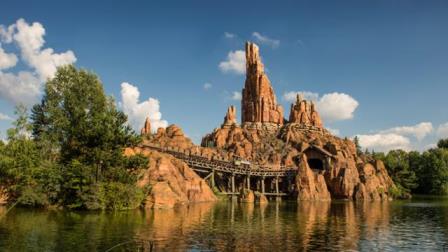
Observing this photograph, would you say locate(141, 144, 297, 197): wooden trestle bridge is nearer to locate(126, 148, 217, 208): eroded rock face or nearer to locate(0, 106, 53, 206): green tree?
locate(126, 148, 217, 208): eroded rock face

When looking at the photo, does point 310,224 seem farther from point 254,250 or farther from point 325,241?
point 254,250

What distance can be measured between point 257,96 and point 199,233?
10945cm

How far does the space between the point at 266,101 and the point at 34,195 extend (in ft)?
326

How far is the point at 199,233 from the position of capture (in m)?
31.4

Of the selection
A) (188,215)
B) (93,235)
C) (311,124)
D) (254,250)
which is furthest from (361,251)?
(311,124)

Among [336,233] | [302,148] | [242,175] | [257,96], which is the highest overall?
[257,96]

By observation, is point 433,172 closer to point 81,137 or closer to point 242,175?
point 242,175

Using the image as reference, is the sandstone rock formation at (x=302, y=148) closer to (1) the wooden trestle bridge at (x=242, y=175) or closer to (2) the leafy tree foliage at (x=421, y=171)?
(1) the wooden trestle bridge at (x=242, y=175)

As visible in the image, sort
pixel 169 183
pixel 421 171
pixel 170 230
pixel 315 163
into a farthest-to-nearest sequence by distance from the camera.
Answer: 1. pixel 421 171
2. pixel 315 163
3. pixel 169 183
4. pixel 170 230

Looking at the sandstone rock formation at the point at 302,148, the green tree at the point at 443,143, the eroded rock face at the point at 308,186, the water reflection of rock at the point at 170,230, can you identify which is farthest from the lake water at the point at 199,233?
the green tree at the point at 443,143

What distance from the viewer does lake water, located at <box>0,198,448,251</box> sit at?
2559cm

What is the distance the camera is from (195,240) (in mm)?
28062

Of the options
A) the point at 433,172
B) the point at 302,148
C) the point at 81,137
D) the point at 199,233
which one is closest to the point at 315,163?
the point at 302,148

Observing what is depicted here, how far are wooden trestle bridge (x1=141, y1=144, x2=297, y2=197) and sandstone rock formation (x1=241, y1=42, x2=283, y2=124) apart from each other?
4405 centimetres
